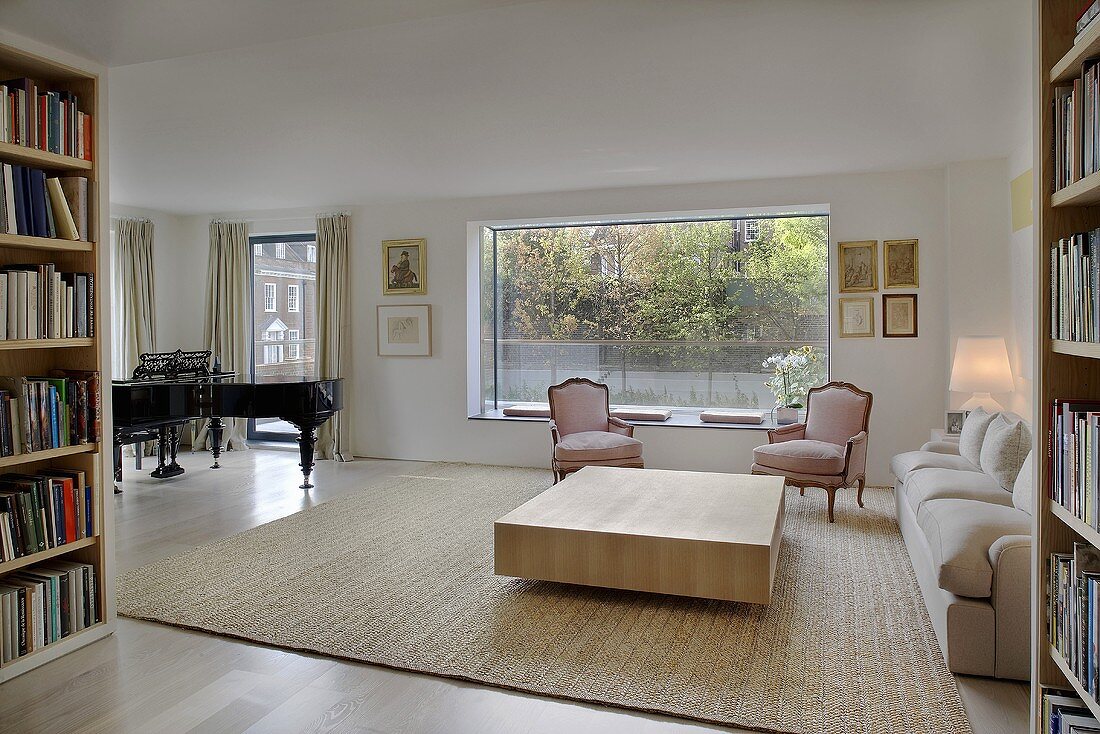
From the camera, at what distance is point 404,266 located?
778cm

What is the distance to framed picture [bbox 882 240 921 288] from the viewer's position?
247 inches

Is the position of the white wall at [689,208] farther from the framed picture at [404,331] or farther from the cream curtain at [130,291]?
the cream curtain at [130,291]

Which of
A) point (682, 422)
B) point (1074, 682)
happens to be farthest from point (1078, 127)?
point (682, 422)

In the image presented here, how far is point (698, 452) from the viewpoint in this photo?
22.5 ft

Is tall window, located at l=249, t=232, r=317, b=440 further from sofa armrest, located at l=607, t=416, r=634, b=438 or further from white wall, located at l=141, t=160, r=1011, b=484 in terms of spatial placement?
sofa armrest, located at l=607, t=416, r=634, b=438

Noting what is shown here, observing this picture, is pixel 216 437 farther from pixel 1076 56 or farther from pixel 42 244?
pixel 1076 56

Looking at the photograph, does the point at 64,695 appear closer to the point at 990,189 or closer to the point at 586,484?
the point at 586,484

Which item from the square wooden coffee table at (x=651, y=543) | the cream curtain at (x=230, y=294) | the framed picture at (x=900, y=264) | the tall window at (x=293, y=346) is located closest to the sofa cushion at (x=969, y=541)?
the square wooden coffee table at (x=651, y=543)

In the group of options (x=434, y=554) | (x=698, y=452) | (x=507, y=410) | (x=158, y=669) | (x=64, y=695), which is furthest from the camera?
(x=507, y=410)

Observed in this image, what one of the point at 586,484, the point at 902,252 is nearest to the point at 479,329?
the point at 586,484

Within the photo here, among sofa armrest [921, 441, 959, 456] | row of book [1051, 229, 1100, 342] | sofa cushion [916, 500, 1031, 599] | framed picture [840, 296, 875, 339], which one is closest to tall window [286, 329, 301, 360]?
framed picture [840, 296, 875, 339]

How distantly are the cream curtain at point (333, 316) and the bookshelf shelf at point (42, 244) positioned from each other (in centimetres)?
467

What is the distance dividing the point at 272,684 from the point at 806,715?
194 cm

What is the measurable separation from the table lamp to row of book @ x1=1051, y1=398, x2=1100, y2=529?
394 cm
